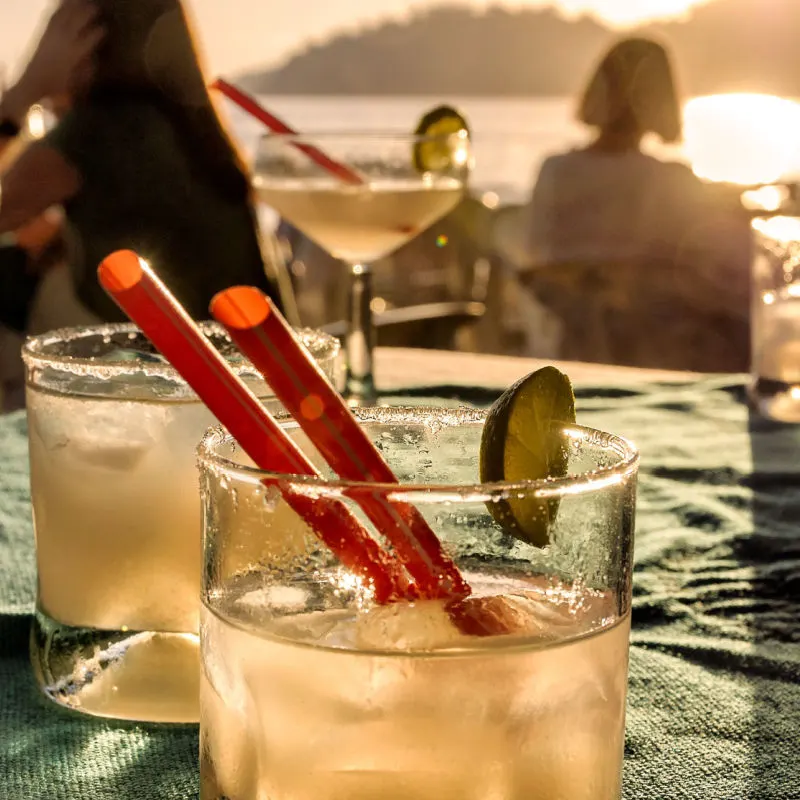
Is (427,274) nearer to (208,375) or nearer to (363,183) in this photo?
(363,183)

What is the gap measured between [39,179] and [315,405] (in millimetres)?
2075

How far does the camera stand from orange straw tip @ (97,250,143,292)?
49cm

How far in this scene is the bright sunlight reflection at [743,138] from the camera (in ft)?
13.4

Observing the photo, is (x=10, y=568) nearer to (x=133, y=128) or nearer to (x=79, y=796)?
(x=79, y=796)

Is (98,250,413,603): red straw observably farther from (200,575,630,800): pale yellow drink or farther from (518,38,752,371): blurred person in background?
(518,38,752,371): blurred person in background

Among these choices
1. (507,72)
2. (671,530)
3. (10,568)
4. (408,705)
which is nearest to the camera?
(408,705)

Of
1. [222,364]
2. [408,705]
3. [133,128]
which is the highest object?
[133,128]

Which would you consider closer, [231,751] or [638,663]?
[231,751]

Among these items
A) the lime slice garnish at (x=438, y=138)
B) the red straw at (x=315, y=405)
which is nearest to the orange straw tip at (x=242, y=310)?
the red straw at (x=315, y=405)

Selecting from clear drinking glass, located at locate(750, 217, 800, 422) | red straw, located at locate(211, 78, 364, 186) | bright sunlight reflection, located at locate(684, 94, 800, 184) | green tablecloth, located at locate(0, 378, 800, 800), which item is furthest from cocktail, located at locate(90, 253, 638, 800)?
bright sunlight reflection, located at locate(684, 94, 800, 184)

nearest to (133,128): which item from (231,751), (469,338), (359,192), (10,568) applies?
Result: (359,192)

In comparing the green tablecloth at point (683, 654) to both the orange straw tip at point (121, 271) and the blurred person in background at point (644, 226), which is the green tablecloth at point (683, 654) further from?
the blurred person in background at point (644, 226)

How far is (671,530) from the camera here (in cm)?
102

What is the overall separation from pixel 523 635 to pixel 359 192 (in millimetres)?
1258
